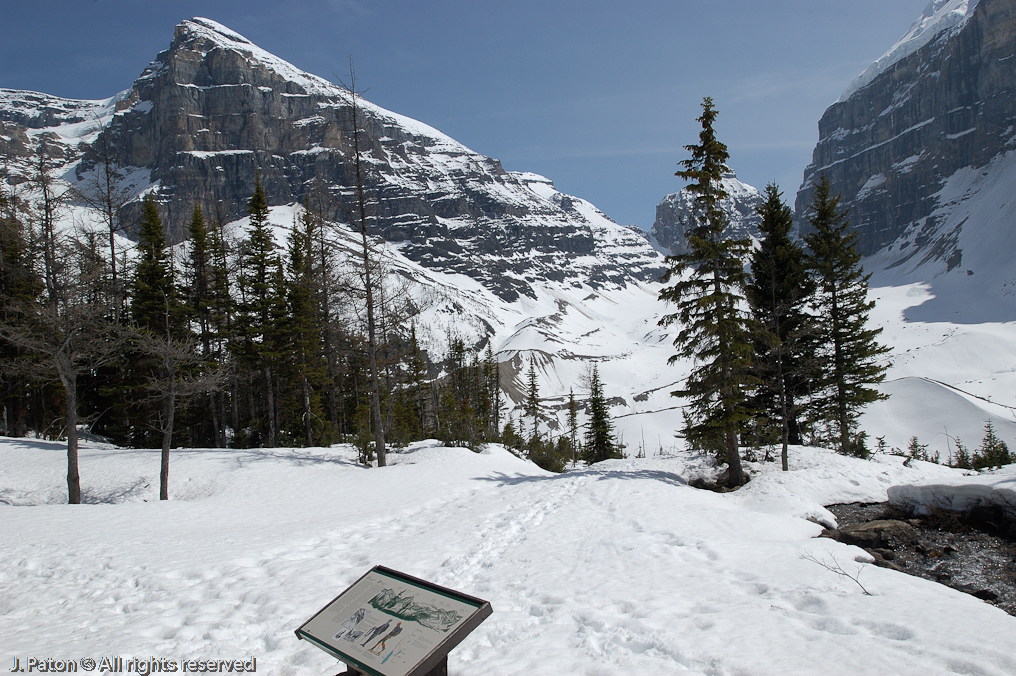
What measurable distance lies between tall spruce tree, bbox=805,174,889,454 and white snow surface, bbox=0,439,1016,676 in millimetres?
5476

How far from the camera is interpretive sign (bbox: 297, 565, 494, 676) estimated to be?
10.1ft

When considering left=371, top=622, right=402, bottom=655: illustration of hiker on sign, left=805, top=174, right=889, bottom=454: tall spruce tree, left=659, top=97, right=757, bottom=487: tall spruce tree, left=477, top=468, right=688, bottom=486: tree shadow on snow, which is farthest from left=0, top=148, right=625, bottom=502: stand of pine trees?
left=371, top=622, right=402, bottom=655: illustration of hiker on sign

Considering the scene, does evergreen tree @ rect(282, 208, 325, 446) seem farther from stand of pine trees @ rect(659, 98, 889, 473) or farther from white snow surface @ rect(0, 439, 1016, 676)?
stand of pine trees @ rect(659, 98, 889, 473)

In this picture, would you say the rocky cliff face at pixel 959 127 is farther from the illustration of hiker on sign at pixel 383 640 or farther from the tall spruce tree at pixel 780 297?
the illustration of hiker on sign at pixel 383 640

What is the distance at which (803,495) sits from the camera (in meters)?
12.0

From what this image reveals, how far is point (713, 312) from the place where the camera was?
1407cm

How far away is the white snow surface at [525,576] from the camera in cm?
454

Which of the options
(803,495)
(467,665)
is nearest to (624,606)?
(467,665)

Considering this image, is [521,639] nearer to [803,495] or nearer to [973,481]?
[803,495]

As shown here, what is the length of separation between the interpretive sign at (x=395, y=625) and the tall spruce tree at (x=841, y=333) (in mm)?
19078

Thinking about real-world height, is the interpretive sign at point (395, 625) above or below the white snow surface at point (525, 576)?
above

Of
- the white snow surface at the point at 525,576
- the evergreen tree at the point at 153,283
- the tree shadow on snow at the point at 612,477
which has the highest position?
the evergreen tree at the point at 153,283

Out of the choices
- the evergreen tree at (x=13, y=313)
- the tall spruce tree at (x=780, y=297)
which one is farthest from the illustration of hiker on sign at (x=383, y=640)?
the evergreen tree at (x=13, y=313)

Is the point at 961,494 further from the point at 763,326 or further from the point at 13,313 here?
the point at 13,313
